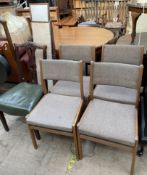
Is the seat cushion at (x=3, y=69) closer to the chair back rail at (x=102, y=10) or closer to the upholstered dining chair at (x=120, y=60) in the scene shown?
the upholstered dining chair at (x=120, y=60)

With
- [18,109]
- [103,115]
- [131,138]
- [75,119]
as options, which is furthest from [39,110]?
[131,138]

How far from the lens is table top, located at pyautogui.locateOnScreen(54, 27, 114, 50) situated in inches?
92.5

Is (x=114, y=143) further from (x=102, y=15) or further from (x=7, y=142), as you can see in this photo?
(x=102, y=15)

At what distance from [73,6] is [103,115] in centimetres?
386

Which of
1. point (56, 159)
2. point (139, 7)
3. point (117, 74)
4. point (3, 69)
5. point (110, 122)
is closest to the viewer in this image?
point (110, 122)

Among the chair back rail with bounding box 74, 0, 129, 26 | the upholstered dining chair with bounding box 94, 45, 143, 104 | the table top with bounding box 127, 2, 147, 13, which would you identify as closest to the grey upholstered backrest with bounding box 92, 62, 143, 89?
the upholstered dining chair with bounding box 94, 45, 143, 104

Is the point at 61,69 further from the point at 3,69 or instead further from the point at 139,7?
the point at 139,7

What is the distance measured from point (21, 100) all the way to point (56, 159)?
630mm

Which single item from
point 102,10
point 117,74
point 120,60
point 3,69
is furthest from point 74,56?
point 102,10

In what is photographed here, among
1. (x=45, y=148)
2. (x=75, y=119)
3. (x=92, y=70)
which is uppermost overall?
(x=92, y=70)

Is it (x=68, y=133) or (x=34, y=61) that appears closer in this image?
(x=68, y=133)

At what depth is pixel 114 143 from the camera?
1.40 m

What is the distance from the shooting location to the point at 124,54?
1.90m

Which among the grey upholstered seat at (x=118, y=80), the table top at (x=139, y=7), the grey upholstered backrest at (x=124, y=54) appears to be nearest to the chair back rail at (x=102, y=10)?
the table top at (x=139, y=7)
